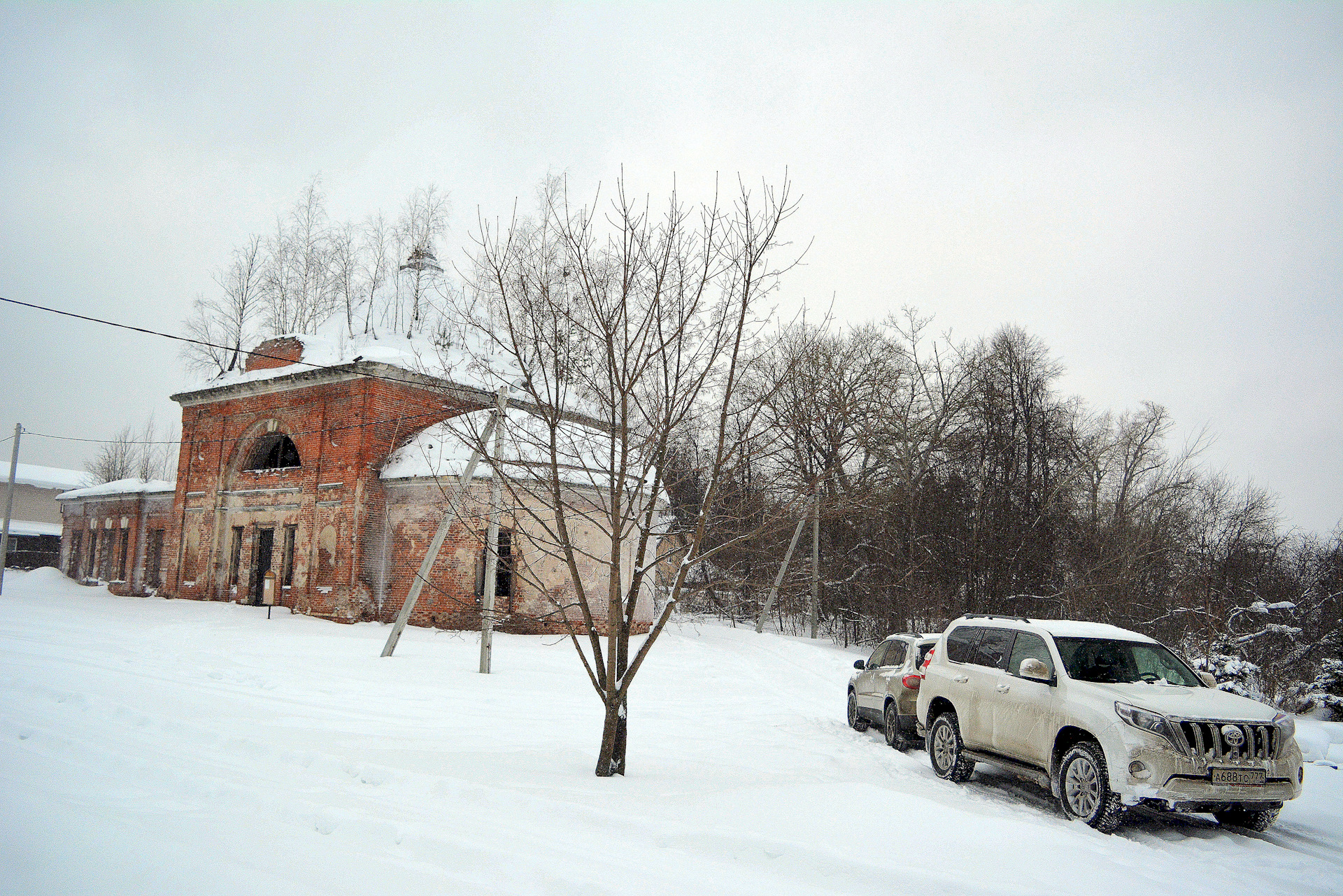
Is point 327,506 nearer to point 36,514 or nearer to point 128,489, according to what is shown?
point 128,489

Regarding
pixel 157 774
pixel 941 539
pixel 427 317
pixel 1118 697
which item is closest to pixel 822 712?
pixel 1118 697

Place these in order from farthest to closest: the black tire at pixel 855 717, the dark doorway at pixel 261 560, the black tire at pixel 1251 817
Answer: the dark doorway at pixel 261 560 → the black tire at pixel 855 717 → the black tire at pixel 1251 817

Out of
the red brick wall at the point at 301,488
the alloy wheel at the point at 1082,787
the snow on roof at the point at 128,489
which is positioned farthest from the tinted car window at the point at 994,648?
the snow on roof at the point at 128,489

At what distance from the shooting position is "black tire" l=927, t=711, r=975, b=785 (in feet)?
27.1

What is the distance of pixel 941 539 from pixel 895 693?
45.0ft

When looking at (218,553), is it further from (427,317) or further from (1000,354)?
(1000,354)

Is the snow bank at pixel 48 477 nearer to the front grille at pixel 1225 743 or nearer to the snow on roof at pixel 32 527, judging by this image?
the snow on roof at pixel 32 527

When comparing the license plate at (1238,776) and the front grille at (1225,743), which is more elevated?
the front grille at (1225,743)

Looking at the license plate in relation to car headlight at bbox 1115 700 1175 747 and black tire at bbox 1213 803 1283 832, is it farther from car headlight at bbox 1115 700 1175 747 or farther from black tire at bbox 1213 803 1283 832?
car headlight at bbox 1115 700 1175 747

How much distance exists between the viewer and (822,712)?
12.4 meters

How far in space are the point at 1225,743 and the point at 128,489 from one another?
39368 mm

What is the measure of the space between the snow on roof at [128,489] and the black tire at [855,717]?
30.5 m

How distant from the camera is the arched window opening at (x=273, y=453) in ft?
88.4

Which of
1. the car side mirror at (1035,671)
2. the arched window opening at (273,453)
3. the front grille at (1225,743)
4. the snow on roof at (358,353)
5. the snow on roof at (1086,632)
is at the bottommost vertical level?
the front grille at (1225,743)
